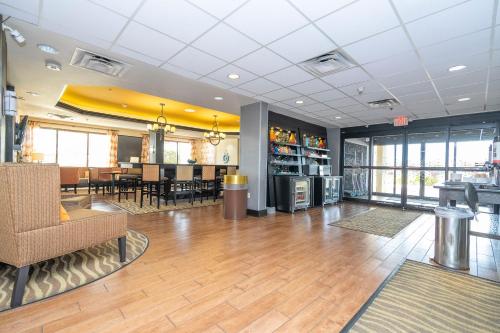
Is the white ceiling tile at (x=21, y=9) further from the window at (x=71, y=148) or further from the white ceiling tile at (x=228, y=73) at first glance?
the window at (x=71, y=148)

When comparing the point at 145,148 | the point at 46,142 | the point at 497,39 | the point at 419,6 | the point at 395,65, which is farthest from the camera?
the point at 145,148

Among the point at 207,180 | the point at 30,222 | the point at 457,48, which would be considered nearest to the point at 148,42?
the point at 30,222

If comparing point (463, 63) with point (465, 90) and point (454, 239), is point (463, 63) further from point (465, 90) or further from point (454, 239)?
point (454, 239)

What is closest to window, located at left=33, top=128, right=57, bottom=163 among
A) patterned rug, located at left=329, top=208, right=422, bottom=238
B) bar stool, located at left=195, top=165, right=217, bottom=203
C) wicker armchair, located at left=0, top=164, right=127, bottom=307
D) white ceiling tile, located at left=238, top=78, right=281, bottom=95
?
bar stool, located at left=195, top=165, right=217, bottom=203

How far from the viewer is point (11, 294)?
1976 mm

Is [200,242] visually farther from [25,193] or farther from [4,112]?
[4,112]

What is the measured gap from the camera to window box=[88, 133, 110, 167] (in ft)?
34.2

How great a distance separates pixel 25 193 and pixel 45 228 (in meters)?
0.34

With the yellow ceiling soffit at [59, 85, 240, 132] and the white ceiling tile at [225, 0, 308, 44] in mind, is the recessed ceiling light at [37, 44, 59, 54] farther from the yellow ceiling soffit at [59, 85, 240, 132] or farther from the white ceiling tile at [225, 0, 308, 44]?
the yellow ceiling soffit at [59, 85, 240, 132]

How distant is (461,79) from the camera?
3.79 m

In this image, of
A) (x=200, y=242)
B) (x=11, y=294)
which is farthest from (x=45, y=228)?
(x=200, y=242)

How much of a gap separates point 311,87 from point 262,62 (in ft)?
4.49

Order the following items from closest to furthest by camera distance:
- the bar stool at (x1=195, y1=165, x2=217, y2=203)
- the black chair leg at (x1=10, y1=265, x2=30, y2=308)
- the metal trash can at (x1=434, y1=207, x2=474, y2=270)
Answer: the black chair leg at (x1=10, y1=265, x2=30, y2=308)
the metal trash can at (x1=434, y1=207, x2=474, y2=270)
the bar stool at (x1=195, y1=165, x2=217, y2=203)

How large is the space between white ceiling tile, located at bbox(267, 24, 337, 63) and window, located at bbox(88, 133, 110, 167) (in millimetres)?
10280
